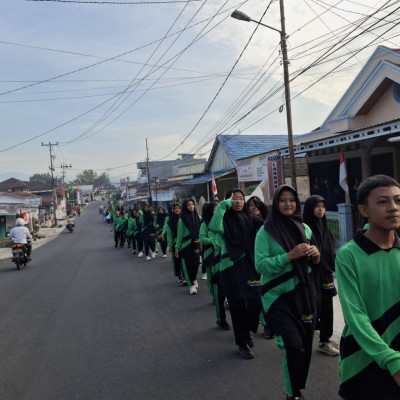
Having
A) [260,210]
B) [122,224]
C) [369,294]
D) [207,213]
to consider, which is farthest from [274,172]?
[369,294]

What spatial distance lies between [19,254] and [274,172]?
31.0 ft

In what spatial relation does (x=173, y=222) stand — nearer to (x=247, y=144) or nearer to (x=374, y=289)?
(x=374, y=289)

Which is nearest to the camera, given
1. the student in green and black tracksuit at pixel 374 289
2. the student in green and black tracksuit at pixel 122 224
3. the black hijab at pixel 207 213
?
the student in green and black tracksuit at pixel 374 289

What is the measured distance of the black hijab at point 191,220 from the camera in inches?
301

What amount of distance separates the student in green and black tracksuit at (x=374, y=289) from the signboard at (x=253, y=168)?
49.3 feet

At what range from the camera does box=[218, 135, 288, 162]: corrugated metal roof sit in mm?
25730

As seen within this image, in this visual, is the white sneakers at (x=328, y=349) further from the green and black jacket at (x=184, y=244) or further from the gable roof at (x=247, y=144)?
the gable roof at (x=247, y=144)

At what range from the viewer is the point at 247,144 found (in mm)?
26969

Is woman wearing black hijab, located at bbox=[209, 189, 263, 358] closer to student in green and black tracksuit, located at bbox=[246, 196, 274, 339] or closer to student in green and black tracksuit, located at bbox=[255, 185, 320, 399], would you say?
student in green and black tracksuit, located at bbox=[246, 196, 274, 339]

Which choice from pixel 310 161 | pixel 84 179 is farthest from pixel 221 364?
pixel 84 179

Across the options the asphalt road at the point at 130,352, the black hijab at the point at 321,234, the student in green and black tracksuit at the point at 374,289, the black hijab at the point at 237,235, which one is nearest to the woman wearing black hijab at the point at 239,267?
the black hijab at the point at 237,235

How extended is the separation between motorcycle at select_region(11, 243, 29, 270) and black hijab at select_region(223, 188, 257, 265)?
34.5ft

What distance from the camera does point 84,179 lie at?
16888 centimetres

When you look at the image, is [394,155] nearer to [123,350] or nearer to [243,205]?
[243,205]
